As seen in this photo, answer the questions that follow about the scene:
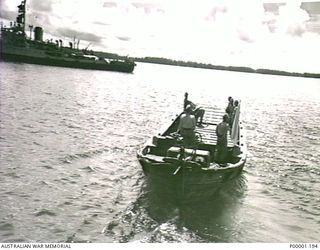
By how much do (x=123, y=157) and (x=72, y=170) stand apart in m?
2.09

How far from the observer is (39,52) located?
48250 mm

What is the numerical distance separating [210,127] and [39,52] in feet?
132

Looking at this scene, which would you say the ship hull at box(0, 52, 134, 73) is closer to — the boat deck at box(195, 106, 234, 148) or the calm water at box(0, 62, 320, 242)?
the calm water at box(0, 62, 320, 242)

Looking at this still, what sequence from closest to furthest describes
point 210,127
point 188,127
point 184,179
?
1. point 184,179
2. point 188,127
3. point 210,127

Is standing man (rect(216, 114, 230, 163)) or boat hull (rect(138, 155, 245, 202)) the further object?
standing man (rect(216, 114, 230, 163))

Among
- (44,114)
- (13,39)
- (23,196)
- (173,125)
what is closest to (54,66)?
(13,39)

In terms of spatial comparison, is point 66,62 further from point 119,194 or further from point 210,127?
point 119,194

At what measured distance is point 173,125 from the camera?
39.8ft

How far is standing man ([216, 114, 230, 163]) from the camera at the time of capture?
Answer: 823 cm

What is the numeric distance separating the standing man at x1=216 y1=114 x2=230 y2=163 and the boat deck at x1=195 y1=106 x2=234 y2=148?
333 mm

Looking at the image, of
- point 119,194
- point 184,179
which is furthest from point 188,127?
point 119,194

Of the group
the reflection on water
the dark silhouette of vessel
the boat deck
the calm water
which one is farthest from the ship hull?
the reflection on water

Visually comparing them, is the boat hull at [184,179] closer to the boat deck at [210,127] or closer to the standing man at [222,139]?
the standing man at [222,139]

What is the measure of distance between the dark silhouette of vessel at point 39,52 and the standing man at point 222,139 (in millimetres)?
38690
